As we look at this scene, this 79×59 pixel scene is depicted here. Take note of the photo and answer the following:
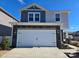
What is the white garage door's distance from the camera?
22.1 metres

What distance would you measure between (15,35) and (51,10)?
8.03 meters

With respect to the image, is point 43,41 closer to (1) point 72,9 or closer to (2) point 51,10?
(2) point 51,10

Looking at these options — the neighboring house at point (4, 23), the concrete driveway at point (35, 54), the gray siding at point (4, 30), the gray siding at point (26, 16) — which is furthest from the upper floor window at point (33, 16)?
the concrete driveway at point (35, 54)

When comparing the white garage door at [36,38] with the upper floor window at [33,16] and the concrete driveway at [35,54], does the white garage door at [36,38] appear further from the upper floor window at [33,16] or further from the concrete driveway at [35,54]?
the concrete driveway at [35,54]

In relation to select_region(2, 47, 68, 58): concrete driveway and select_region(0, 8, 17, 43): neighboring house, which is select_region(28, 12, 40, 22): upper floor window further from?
select_region(2, 47, 68, 58): concrete driveway

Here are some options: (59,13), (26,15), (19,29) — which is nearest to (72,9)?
(59,13)

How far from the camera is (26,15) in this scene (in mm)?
25625

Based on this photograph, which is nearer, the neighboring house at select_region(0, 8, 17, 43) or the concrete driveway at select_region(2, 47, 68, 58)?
the concrete driveway at select_region(2, 47, 68, 58)

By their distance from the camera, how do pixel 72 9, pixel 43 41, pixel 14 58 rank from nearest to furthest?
pixel 14 58
pixel 43 41
pixel 72 9

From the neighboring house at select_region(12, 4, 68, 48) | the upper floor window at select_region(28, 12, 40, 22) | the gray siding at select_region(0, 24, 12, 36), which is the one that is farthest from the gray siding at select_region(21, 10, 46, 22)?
the gray siding at select_region(0, 24, 12, 36)

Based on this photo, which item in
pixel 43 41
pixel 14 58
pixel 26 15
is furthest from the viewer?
pixel 26 15

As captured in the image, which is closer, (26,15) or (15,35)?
(15,35)

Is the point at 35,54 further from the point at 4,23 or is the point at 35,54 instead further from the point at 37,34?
the point at 4,23

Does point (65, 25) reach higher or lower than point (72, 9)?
lower
